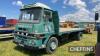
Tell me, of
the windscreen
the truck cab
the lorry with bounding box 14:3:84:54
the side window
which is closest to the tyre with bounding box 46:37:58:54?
the lorry with bounding box 14:3:84:54

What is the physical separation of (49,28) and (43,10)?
1.02 m

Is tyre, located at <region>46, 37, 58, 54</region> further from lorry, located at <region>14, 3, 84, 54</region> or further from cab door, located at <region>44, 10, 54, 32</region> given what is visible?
cab door, located at <region>44, 10, 54, 32</region>

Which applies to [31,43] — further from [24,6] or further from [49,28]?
[24,6]

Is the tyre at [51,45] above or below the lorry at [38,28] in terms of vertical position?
below

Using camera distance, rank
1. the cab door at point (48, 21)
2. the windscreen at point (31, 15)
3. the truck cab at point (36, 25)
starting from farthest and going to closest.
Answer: the cab door at point (48, 21) < the windscreen at point (31, 15) < the truck cab at point (36, 25)

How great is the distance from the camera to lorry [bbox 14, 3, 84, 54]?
8.30 metres

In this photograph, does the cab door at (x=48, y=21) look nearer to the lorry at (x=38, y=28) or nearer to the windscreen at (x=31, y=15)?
the lorry at (x=38, y=28)

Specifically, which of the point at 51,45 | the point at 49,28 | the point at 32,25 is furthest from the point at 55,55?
the point at 32,25

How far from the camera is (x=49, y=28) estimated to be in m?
9.02

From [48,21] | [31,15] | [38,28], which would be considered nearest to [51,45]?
A: [48,21]

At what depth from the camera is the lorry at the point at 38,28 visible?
830 centimetres

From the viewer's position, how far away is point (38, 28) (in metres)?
8.27

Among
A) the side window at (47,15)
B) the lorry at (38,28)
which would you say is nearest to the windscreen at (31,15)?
the lorry at (38,28)

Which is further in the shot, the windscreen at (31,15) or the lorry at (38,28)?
the windscreen at (31,15)
